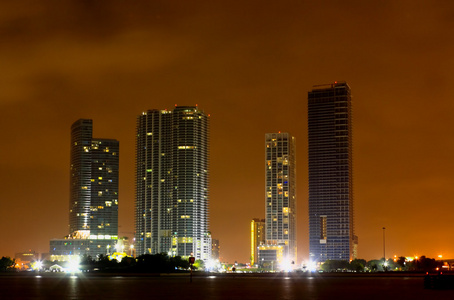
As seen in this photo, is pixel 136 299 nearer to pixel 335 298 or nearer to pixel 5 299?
pixel 5 299

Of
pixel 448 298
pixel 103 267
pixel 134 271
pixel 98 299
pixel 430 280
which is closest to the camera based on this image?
pixel 98 299

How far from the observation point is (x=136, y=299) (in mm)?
50562

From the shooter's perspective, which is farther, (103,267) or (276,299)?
(103,267)

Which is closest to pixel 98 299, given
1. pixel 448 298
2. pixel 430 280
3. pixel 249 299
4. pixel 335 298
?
pixel 249 299

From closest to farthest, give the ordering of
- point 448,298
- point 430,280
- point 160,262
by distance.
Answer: point 448,298 < point 430,280 < point 160,262

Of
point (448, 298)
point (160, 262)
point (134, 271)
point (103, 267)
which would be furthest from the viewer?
point (103, 267)

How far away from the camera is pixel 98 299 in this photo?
5028cm

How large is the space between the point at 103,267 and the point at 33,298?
446 ft

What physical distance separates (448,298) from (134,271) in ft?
365

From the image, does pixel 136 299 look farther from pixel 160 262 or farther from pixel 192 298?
pixel 160 262

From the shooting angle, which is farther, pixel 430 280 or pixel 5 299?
pixel 430 280

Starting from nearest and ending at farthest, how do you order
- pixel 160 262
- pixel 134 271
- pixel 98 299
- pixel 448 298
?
pixel 98 299 < pixel 448 298 < pixel 134 271 < pixel 160 262

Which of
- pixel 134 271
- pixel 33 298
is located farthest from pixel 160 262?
pixel 33 298

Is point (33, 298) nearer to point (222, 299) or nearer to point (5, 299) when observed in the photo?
point (5, 299)
